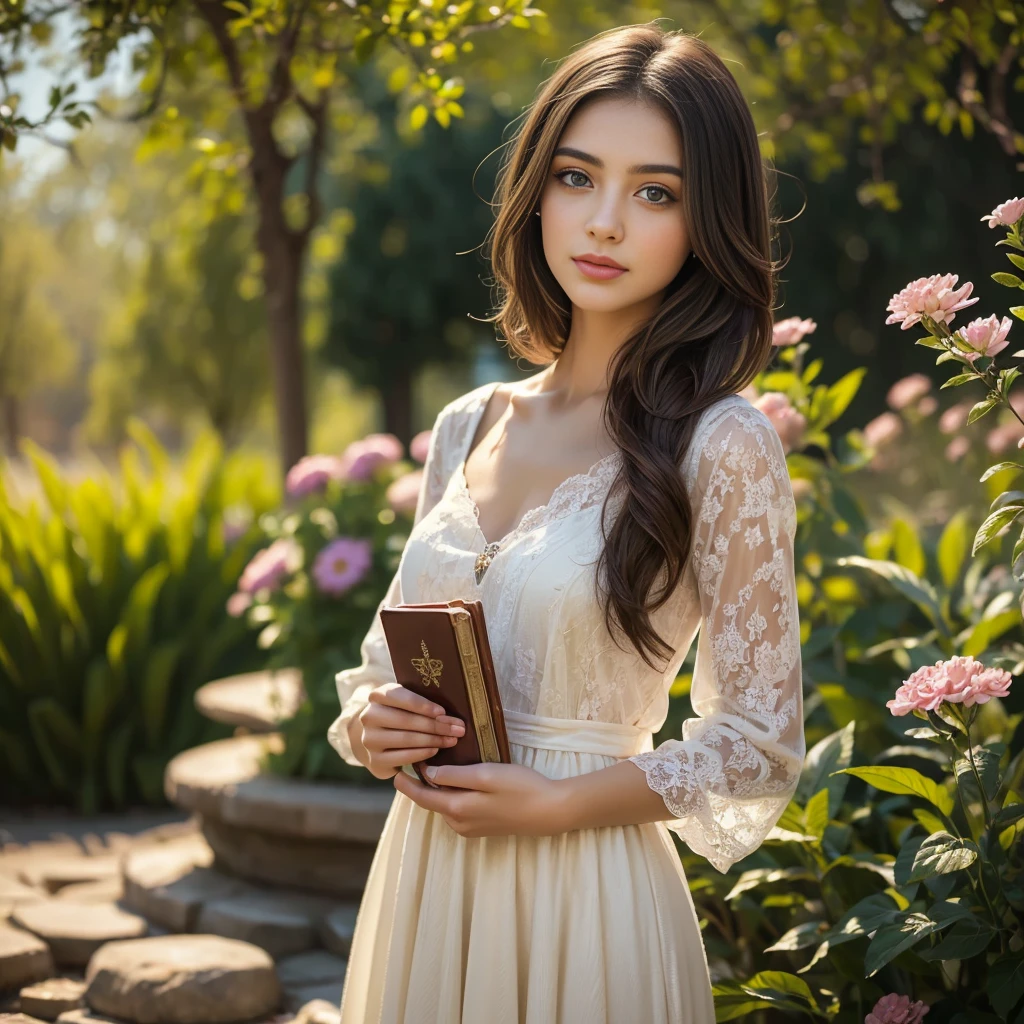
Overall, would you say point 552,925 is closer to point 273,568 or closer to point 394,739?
point 394,739

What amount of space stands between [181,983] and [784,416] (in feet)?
6.48

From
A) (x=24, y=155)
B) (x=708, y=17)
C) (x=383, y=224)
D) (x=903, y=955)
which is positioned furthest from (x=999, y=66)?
(x=383, y=224)

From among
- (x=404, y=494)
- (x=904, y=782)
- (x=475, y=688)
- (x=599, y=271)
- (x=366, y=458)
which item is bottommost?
(x=904, y=782)

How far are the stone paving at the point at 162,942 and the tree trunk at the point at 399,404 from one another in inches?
350

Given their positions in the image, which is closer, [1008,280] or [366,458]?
[1008,280]

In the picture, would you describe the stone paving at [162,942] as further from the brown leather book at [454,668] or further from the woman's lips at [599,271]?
the woman's lips at [599,271]

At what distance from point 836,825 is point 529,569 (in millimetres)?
1069

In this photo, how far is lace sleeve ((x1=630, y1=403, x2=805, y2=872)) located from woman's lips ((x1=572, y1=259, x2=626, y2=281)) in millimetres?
297

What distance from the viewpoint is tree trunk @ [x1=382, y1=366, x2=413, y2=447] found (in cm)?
1309

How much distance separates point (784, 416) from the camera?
278cm

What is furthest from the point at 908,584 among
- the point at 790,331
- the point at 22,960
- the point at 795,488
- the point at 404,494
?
the point at 22,960

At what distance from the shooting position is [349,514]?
4.10 metres

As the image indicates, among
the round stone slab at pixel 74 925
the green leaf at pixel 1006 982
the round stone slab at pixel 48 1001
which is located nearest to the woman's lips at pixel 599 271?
the green leaf at pixel 1006 982

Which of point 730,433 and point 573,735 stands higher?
point 730,433
